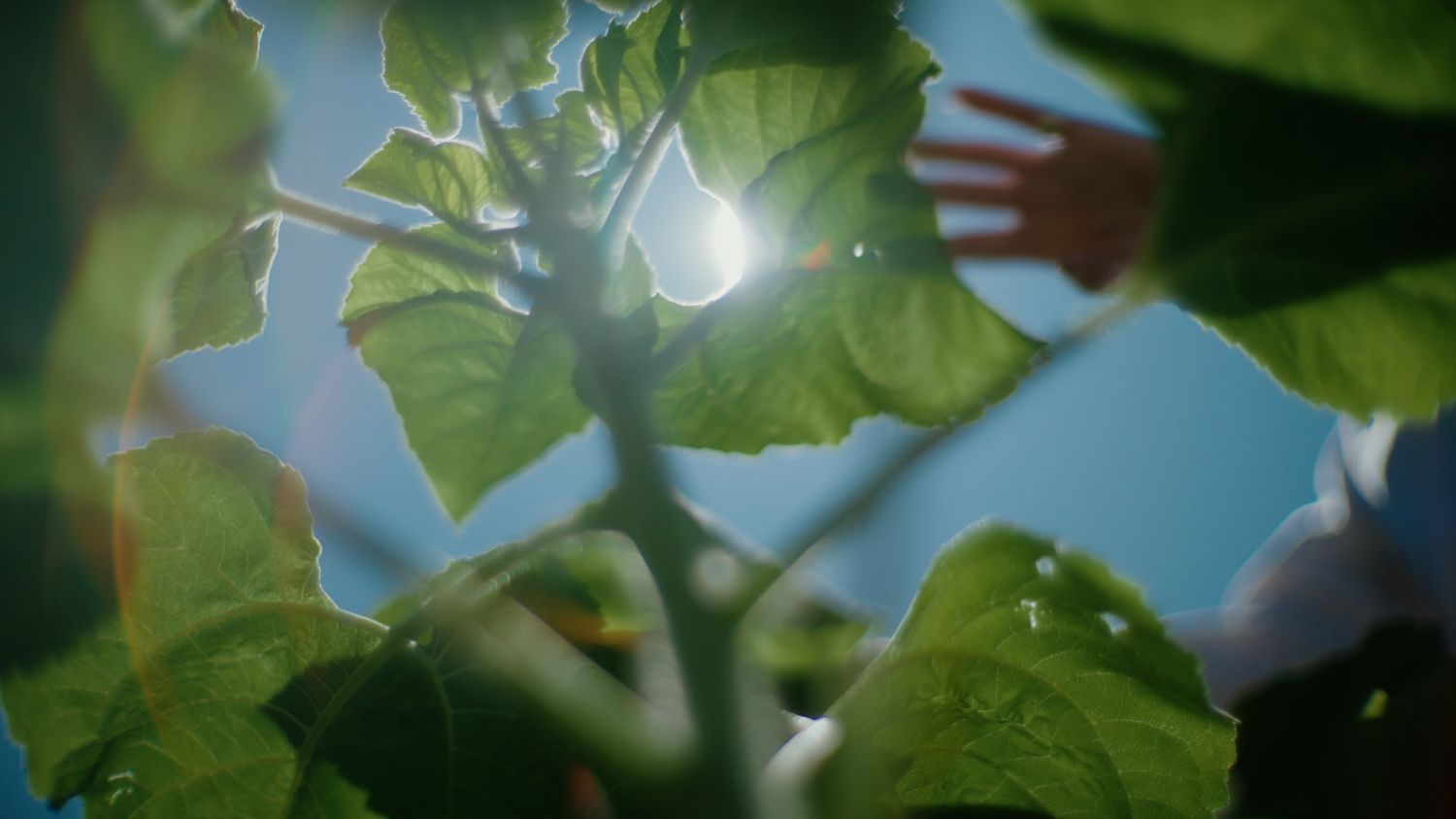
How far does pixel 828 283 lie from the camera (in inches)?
17.6

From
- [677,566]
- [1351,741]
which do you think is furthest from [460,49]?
[1351,741]

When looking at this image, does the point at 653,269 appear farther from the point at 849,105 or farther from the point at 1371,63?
the point at 1371,63

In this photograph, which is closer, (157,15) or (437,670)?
(157,15)

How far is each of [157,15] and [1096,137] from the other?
48cm

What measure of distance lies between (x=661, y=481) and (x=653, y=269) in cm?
20

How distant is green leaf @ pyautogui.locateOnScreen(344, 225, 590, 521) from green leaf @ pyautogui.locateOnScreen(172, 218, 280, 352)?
72mm

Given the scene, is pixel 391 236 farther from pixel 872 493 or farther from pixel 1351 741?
pixel 1351 741

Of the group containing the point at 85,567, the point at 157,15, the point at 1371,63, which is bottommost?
the point at 85,567

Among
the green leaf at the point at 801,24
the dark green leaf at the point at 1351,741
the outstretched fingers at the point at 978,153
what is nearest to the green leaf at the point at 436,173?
the green leaf at the point at 801,24

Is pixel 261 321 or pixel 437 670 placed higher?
pixel 261 321

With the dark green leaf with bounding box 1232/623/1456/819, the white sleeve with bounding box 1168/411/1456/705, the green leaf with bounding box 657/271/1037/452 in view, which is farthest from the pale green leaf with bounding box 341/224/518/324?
the white sleeve with bounding box 1168/411/1456/705

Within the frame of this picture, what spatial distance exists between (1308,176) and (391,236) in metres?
0.38

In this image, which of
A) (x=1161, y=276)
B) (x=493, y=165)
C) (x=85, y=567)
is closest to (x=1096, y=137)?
(x=1161, y=276)

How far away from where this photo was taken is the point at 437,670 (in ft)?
1.64
